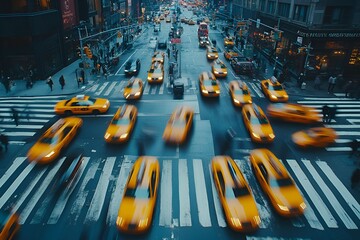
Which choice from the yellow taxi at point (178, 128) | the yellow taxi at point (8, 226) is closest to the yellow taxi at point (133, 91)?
the yellow taxi at point (178, 128)

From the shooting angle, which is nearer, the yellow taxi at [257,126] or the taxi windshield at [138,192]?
the taxi windshield at [138,192]

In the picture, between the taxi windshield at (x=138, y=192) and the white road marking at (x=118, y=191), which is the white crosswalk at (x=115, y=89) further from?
the taxi windshield at (x=138, y=192)

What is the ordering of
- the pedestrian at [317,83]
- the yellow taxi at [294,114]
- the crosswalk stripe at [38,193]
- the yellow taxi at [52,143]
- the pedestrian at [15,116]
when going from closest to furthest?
1. the crosswalk stripe at [38,193]
2. the yellow taxi at [52,143]
3. the yellow taxi at [294,114]
4. the pedestrian at [15,116]
5. the pedestrian at [317,83]

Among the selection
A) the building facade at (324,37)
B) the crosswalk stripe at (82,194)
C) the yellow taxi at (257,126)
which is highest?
the building facade at (324,37)

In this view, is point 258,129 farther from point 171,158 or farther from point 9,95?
point 9,95

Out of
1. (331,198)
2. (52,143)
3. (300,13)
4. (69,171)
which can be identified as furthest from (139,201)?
(300,13)

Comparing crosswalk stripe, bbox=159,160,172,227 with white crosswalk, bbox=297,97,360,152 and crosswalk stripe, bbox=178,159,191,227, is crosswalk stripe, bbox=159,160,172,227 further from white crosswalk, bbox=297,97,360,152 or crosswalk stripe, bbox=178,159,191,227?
white crosswalk, bbox=297,97,360,152

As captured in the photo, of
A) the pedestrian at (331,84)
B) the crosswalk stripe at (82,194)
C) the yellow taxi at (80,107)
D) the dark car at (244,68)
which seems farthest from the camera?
the dark car at (244,68)
